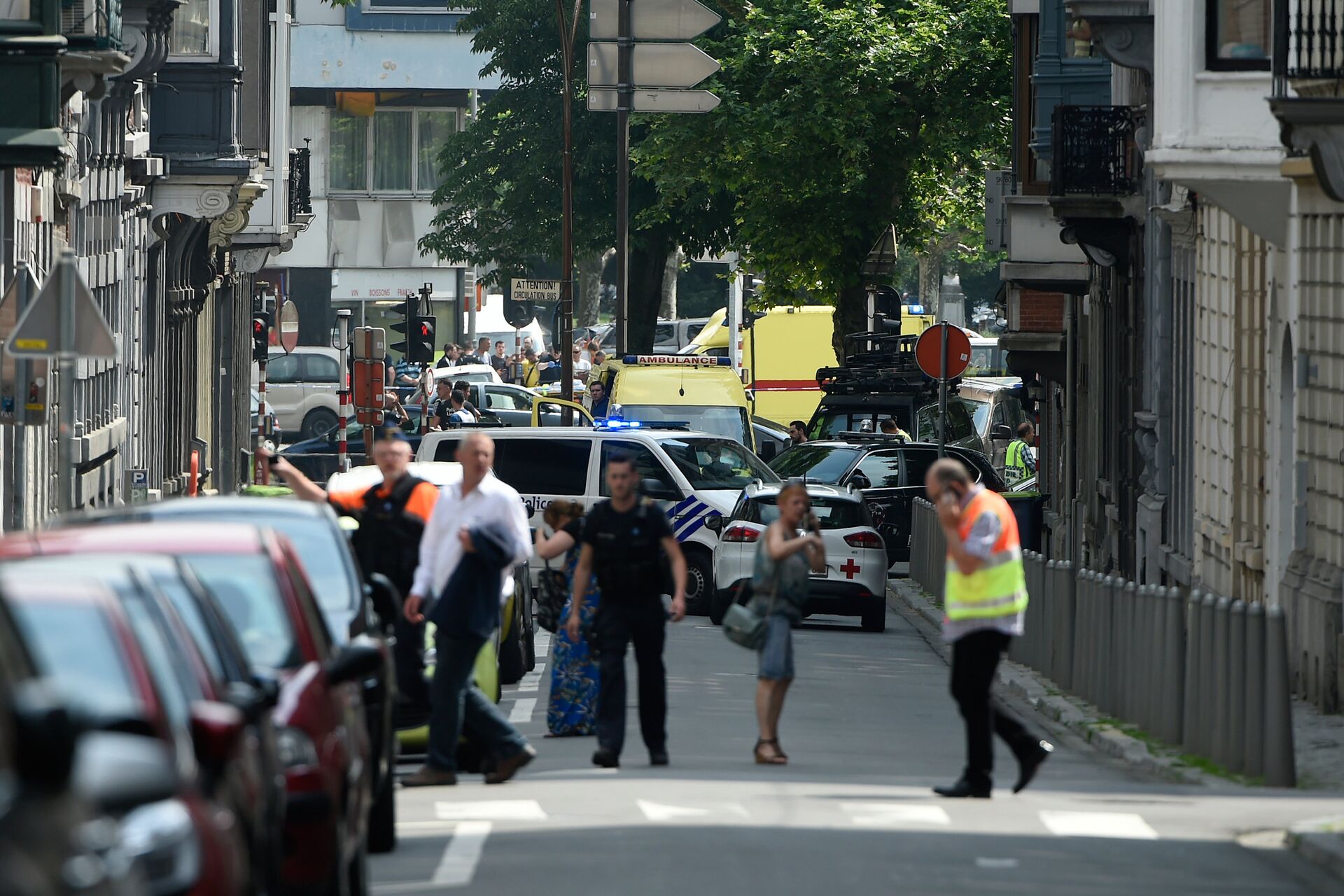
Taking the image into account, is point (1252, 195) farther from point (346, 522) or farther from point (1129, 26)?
point (346, 522)

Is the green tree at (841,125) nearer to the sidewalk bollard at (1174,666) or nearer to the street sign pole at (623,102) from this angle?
the street sign pole at (623,102)

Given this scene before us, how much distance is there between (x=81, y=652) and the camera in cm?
646

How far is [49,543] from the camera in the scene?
8.38 m

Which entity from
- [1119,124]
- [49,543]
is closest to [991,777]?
[49,543]

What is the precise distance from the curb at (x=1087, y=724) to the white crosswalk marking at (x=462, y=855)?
4406mm

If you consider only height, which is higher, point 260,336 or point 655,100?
point 655,100

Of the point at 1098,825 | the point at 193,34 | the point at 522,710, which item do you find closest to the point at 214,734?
the point at 1098,825

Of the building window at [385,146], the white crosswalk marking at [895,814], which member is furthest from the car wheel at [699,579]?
the building window at [385,146]

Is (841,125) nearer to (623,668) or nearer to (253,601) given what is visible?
(623,668)

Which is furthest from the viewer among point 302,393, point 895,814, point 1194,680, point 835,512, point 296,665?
point 302,393

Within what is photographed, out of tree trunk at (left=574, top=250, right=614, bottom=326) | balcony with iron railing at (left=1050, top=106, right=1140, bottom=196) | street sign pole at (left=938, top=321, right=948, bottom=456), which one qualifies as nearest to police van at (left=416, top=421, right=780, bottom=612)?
street sign pole at (left=938, top=321, right=948, bottom=456)

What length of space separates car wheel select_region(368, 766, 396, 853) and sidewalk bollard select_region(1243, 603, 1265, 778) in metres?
5.10

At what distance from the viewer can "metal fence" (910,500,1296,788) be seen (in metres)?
13.9

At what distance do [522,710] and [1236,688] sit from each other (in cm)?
569
